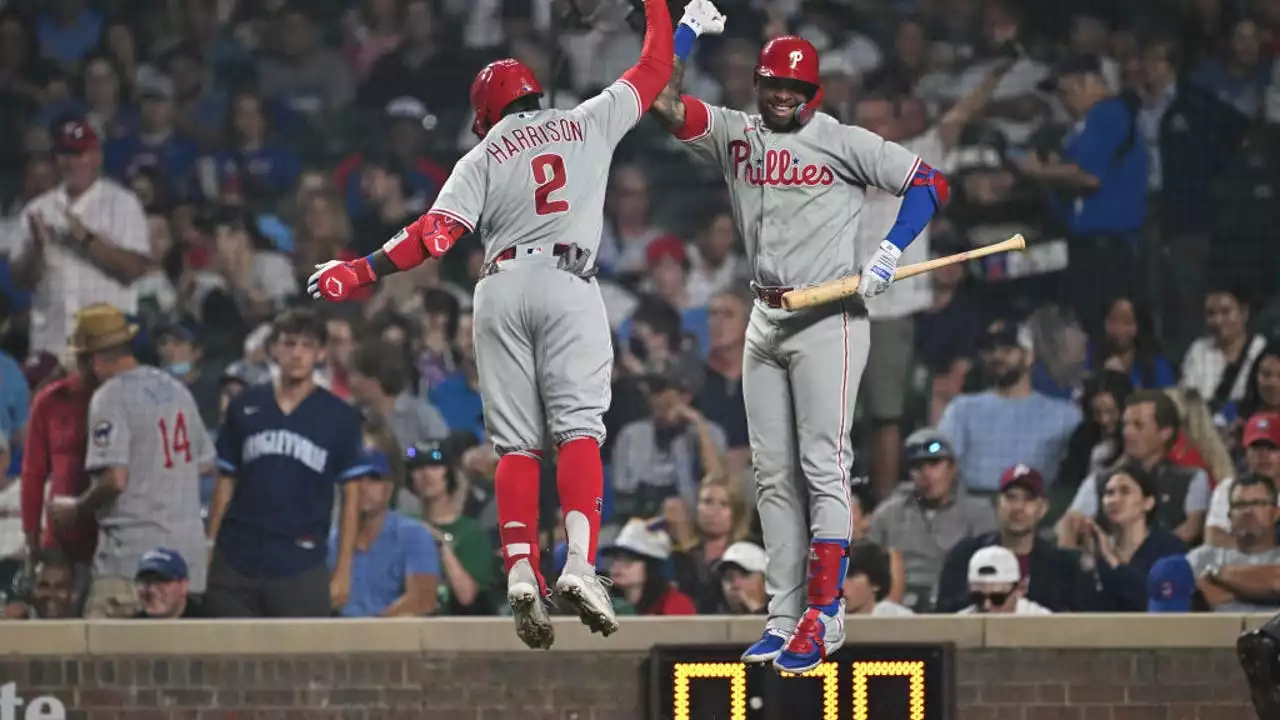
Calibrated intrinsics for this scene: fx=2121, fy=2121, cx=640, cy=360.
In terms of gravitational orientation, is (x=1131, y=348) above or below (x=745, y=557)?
above

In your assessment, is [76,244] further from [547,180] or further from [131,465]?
[547,180]

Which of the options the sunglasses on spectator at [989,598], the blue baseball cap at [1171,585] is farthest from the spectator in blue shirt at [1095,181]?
the sunglasses on spectator at [989,598]

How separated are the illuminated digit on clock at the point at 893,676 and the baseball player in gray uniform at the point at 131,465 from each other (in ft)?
9.11

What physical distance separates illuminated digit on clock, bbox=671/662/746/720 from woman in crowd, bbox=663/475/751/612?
0.91m

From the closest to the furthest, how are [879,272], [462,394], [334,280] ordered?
1. [334,280]
2. [879,272]
3. [462,394]

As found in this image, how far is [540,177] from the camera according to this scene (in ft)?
20.0

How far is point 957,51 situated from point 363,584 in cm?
357

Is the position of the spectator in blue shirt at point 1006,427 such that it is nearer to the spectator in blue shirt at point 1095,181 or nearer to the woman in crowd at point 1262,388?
the spectator in blue shirt at point 1095,181

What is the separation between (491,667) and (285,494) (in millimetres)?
1299

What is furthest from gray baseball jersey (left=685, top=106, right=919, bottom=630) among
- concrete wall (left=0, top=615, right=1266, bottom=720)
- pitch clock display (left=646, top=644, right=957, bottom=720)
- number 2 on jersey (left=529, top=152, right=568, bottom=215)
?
concrete wall (left=0, top=615, right=1266, bottom=720)

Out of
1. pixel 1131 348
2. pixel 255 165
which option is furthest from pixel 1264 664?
pixel 255 165

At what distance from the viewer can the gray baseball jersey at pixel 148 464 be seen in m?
8.50

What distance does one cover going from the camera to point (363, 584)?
8.38 metres

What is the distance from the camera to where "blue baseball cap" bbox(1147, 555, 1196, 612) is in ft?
26.3
